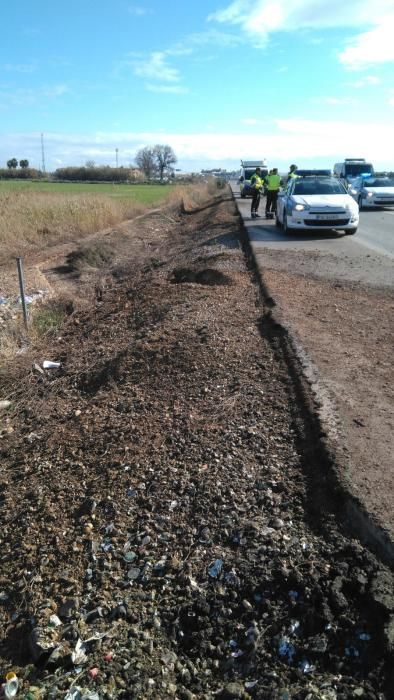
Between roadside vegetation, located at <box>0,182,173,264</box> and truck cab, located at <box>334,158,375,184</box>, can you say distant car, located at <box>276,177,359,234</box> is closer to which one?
roadside vegetation, located at <box>0,182,173,264</box>

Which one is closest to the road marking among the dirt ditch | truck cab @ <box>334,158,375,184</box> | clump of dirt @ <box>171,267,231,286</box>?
clump of dirt @ <box>171,267,231,286</box>

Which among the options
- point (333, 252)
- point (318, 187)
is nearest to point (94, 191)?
point (318, 187)

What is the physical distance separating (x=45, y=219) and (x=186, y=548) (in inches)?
780

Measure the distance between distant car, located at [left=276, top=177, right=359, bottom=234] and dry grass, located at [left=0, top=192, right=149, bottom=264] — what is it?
8.09 metres

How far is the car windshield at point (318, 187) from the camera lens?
586 inches

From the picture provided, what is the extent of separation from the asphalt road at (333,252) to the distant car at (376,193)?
673cm

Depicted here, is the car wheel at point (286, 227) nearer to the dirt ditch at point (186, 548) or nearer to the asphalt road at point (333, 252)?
the asphalt road at point (333, 252)

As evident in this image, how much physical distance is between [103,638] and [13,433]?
3135mm

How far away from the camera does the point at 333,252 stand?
1198cm

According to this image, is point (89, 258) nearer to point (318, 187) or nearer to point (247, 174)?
point (318, 187)

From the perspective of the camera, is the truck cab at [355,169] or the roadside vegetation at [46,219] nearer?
the roadside vegetation at [46,219]

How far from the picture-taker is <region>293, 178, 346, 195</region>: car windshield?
586 inches

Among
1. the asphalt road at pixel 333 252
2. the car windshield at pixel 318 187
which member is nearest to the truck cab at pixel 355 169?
the asphalt road at pixel 333 252

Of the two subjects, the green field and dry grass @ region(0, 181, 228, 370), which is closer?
dry grass @ region(0, 181, 228, 370)
